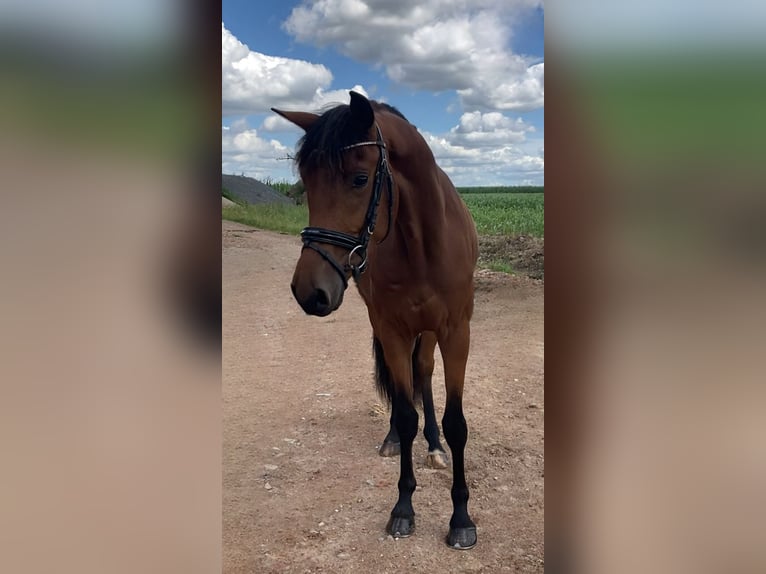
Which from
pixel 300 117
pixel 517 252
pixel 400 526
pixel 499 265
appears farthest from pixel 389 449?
pixel 517 252

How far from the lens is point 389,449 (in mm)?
3795

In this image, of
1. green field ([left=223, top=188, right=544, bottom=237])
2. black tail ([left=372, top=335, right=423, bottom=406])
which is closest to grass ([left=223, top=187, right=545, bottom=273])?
green field ([left=223, top=188, right=544, bottom=237])

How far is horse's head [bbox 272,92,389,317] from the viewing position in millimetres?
1885

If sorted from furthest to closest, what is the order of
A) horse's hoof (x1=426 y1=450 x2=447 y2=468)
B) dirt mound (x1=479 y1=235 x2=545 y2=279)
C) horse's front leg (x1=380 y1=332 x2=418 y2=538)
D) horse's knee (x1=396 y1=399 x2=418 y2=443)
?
1. dirt mound (x1=479 y1=235 x2=545 y2=279)
2. horse's hoof (x1=426 y1=450 x2=447 y2=468)
3. horse's knee (x1=396 y1=399 x2=418 y2=443)
4. horse's front leg (x1=380 y1=332 x2=418 y2=538)

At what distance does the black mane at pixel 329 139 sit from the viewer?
1.93 m

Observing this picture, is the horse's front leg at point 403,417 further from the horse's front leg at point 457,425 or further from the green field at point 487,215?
the green field at point 487,215

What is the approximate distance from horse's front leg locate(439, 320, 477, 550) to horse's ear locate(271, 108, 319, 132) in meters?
1.31

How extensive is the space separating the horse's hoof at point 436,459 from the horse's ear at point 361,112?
251 cm

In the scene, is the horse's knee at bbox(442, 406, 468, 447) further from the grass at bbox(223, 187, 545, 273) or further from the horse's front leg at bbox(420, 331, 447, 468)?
→ the grass at bbox(223, 187, 545, 273)

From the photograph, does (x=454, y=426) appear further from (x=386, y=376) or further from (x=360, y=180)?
(x=360, y=180)
